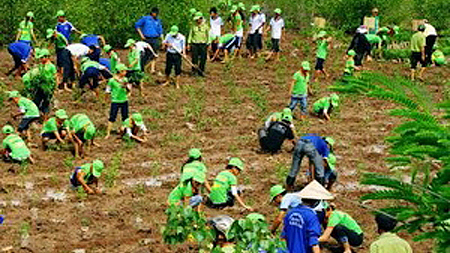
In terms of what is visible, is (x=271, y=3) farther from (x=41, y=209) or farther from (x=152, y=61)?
(x=41, y=209)

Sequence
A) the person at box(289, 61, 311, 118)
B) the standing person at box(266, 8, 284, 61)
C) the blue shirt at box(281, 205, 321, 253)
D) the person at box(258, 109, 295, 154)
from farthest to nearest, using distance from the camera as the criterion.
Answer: the standing person at box(266, 8, 284, 61), the person at box(289, 61, 311, 118), the person at box(258, 109, 295, 154), the blue shirt at box(281, 205, 321, 253)

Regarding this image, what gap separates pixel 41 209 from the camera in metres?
11.5

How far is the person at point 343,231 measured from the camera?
391 inches

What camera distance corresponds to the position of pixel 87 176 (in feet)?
39.9

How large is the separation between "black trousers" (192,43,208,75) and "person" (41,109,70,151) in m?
5.48

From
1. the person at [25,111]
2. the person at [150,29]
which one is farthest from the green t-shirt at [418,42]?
the person at [25,111]

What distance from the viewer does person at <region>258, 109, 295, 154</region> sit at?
14.1m

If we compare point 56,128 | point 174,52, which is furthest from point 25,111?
point 174,52

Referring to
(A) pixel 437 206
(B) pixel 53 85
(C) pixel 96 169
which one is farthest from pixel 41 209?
(A) pixel 437 206

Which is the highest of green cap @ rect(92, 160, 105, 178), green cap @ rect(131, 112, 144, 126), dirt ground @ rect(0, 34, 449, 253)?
green cap @ rect(131, 112, 144, 126)

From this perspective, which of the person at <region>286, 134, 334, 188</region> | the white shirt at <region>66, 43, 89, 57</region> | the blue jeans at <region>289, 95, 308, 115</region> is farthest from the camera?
the white shirt at <region>66, 43, 89, 57</region>

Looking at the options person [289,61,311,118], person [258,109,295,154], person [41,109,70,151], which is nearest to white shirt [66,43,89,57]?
person [41,109,70,151]

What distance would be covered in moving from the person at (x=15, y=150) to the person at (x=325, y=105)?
5867 mm

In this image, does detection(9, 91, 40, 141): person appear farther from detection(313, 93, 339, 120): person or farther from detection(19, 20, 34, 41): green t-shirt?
detection(313, 93, 339, 120): person
